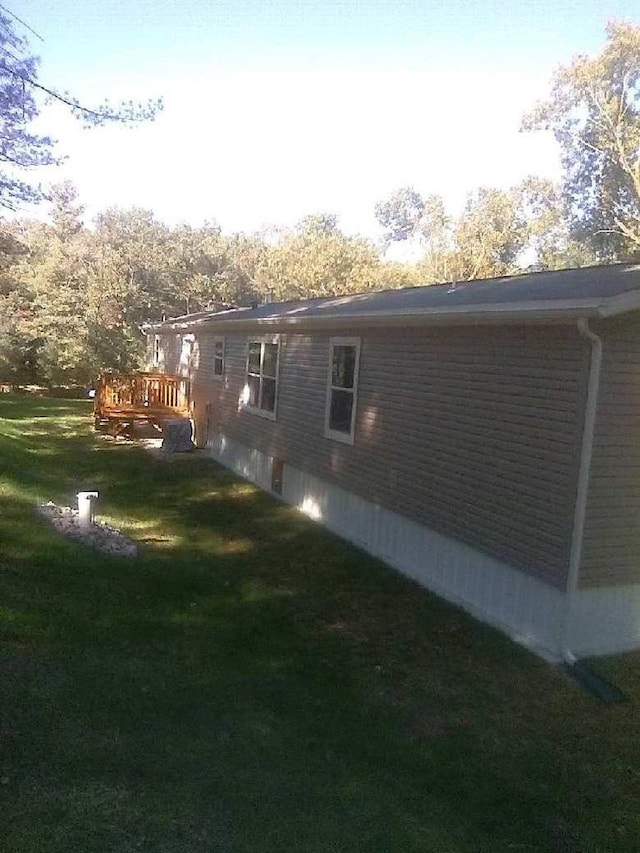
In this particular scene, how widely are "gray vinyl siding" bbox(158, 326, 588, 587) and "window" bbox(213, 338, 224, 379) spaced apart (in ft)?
17.0

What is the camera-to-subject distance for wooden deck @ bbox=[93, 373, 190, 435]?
17609 millimetres

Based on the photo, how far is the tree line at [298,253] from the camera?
27.5m

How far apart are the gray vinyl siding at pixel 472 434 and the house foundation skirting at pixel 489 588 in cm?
15

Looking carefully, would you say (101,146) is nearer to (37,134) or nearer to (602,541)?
(37,134)

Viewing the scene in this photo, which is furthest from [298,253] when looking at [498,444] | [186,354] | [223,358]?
[498,444]

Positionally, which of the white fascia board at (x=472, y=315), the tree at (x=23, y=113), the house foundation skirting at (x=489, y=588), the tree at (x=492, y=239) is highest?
the tree at (x=492, y=239)

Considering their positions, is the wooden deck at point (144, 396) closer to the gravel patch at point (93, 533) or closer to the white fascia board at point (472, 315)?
the white fascia board at point (472, 315)

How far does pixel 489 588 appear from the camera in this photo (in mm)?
6547

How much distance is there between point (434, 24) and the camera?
16.1m

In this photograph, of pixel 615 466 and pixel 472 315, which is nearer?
pixel 615 466

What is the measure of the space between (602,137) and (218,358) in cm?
2199

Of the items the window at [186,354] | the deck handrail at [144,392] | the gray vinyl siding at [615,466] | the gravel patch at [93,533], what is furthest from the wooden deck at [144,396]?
the gray vinyl siding at [615,466]

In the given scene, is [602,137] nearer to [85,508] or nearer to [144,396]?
[144,396]

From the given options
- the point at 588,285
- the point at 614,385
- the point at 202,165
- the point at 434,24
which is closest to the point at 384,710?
the point at 614,385
